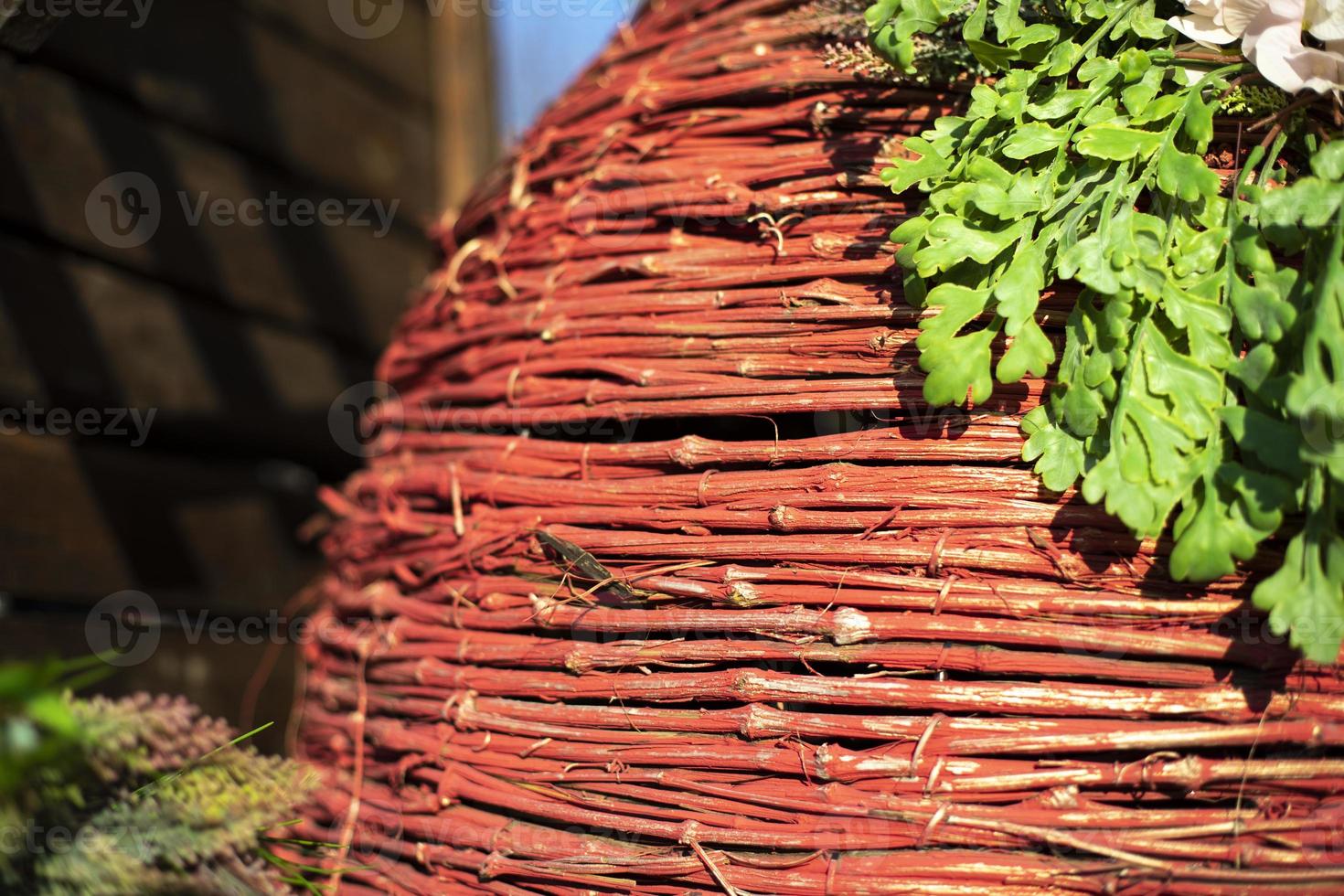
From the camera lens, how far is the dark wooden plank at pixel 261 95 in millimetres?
1400

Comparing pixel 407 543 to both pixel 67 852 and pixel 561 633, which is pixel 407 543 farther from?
pixel 67 852

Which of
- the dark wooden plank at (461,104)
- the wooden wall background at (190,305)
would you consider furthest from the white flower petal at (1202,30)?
the dark wooden plank at (461,104)

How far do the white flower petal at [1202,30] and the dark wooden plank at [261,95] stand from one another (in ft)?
4.08

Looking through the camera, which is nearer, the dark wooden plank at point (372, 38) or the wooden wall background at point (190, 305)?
the wooden wall background at point (190, 305)

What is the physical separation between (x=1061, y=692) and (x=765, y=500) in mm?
199

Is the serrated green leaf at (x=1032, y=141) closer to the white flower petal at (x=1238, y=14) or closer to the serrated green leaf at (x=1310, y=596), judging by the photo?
the white flower petal at (x=1238, y=14)

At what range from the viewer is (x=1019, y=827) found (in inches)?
22.7

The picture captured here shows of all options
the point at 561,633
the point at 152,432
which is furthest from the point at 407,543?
the point at 152,432

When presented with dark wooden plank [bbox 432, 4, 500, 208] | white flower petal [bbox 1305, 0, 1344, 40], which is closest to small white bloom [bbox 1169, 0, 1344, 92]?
white flower petal [bbox 1305, 0, 1344, 40]

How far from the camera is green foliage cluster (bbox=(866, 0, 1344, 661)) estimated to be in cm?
53

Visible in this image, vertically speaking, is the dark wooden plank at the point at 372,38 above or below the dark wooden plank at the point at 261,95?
above

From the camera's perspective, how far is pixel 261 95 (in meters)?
1.66

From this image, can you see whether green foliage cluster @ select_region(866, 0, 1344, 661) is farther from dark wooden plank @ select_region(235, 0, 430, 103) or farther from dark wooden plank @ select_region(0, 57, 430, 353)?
dark wooden plank @ select_region(235, 0, 430, 103)

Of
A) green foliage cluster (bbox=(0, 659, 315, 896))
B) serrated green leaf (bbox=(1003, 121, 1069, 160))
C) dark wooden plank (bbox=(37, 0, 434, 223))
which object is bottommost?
green foliage cluster (bbox=(0, 659, 315, 896))
